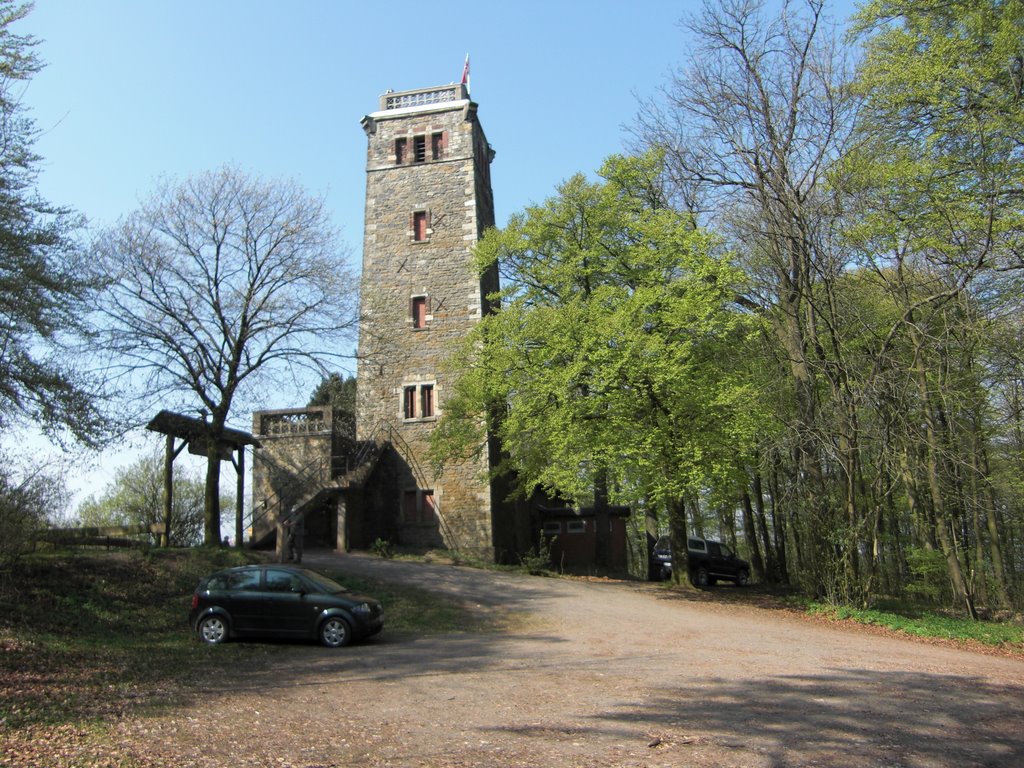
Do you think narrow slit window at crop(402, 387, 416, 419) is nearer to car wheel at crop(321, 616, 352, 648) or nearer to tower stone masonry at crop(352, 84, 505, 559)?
tower stone masonry at crop(352, 84, 505, 559)

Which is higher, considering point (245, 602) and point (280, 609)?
point (245, 602)

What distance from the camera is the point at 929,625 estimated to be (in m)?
15.5

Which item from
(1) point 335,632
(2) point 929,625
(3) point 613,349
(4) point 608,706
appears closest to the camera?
(4) point 608,706

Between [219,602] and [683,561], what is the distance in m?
13.4

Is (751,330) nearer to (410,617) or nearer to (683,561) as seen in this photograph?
(683,561)

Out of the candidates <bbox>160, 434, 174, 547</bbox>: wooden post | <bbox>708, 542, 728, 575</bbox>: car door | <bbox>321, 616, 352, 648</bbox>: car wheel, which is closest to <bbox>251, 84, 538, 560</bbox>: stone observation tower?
<bbox>160, 434, 174, 547</bbox>: wooden post

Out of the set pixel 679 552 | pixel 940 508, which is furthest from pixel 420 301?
pixel 940 508

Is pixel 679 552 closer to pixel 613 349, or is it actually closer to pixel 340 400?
pixel 613 349

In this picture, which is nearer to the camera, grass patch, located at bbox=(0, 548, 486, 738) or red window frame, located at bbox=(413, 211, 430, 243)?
grass patch, located at bbox=(0, 548, 486, 738)

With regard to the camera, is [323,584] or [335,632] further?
[323,584]

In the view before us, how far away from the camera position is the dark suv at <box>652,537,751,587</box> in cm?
2736

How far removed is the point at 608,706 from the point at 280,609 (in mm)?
6782

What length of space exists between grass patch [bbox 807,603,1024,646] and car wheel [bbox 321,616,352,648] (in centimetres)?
1040

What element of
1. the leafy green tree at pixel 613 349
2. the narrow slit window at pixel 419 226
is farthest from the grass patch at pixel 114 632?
the narrow slit window at pixel 419 226
